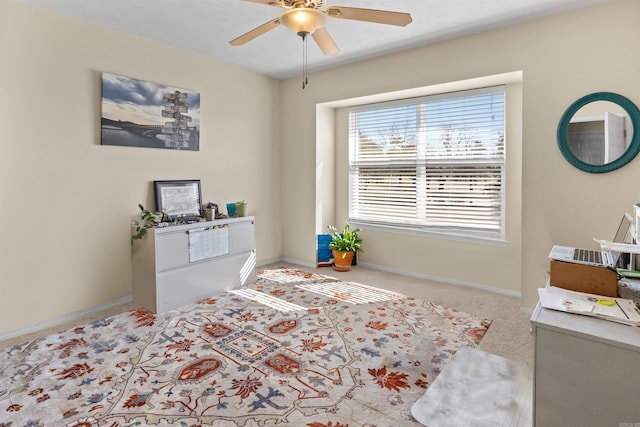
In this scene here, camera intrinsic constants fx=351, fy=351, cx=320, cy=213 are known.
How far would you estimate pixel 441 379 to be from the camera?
86.5 inches

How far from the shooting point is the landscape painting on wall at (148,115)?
10.9ft

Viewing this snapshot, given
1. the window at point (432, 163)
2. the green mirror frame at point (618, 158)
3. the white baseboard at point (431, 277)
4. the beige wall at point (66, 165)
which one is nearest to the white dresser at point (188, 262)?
the beige wall at point (66, 165)

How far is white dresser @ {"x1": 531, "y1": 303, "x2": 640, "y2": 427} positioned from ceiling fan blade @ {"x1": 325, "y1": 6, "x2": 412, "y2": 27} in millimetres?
1670

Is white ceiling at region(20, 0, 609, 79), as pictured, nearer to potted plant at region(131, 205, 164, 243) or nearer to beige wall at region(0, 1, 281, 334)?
beige wall at region(0, 1, 281, 334)

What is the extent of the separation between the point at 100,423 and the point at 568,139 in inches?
151

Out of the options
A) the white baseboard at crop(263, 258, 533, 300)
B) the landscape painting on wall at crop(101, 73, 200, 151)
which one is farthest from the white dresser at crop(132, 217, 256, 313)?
the white baseboard at crop(263, 258, 533, 300)

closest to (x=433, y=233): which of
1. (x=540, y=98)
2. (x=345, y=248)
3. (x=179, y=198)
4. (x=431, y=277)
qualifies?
(x=431, y=277)

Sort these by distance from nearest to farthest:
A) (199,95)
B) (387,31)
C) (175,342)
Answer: (175,342) → (387,31) → (199,95)

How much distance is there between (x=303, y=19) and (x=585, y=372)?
2.10 m

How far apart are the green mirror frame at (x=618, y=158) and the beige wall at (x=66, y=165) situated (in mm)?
3653

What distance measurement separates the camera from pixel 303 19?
194cm

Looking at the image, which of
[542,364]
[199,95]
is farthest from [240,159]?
[542,364]

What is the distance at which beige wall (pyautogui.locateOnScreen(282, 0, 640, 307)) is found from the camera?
2.79 m

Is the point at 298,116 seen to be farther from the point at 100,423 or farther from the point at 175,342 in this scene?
the point at 100,423
